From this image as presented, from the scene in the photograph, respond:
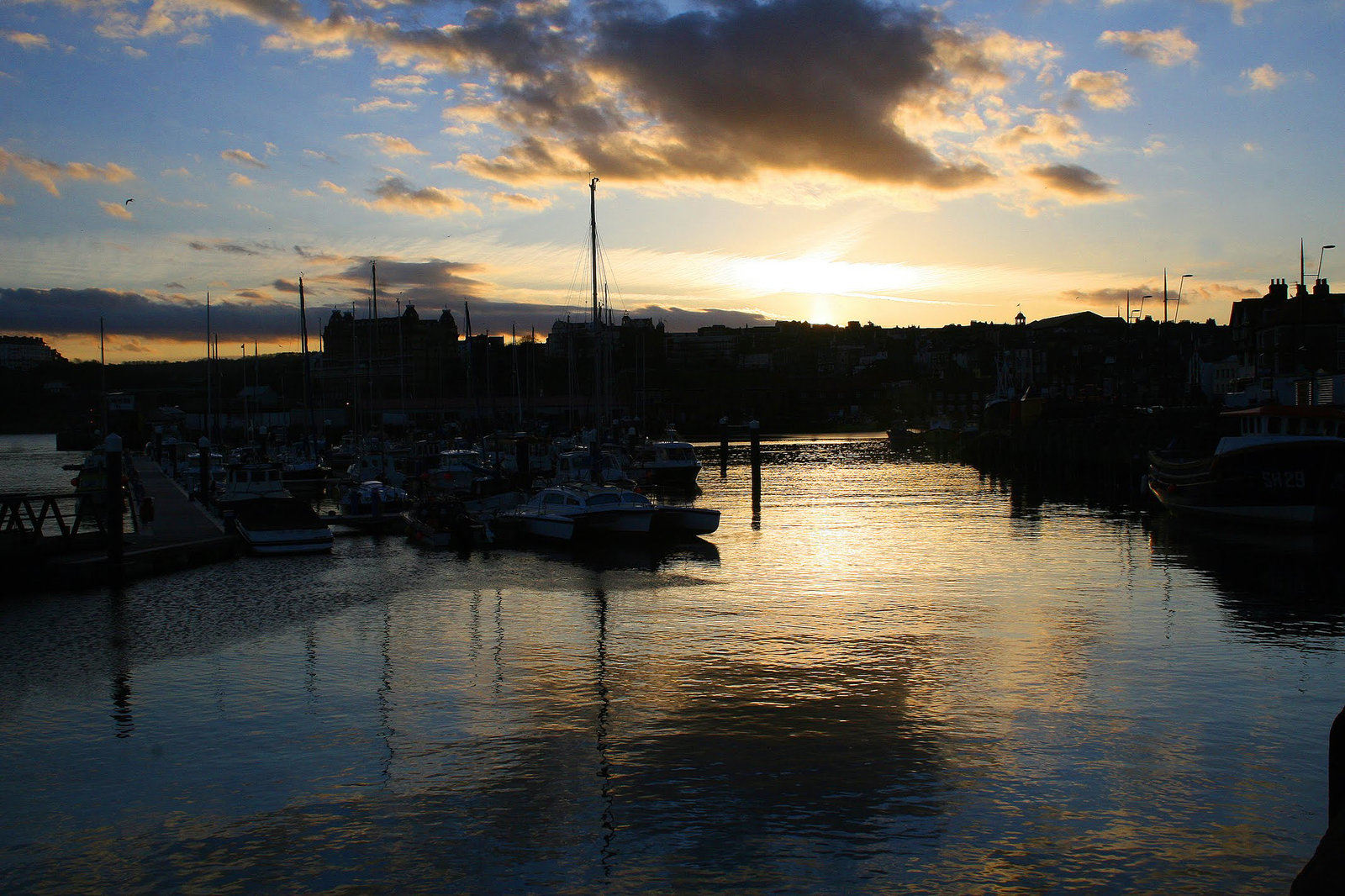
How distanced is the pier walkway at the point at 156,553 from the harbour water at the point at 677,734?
1163mm

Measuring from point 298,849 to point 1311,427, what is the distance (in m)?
45.2

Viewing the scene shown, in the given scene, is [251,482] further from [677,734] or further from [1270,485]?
[1270,485]

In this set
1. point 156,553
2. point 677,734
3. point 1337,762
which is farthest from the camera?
point 156,553

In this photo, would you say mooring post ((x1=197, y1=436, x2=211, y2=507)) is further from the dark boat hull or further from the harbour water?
the dark boat hull

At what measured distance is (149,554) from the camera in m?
34.3

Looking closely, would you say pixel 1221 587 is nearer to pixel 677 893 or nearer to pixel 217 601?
pixel 677 893

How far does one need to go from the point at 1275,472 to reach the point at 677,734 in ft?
120

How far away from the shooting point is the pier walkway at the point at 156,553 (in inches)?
1238

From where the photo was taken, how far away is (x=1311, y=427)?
44062 millimetres

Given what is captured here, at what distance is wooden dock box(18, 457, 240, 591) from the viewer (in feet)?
103

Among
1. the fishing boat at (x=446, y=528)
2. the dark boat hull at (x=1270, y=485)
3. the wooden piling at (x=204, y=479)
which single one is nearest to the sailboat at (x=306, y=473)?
the wooden piling at (x=204, y=479)

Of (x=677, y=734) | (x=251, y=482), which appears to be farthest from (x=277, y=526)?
(x=677, y=734)

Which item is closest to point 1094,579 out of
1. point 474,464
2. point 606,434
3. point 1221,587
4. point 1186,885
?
point 1221,587

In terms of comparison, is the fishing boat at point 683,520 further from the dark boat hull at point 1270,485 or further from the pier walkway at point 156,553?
the dark boat hull at point 1270,485
